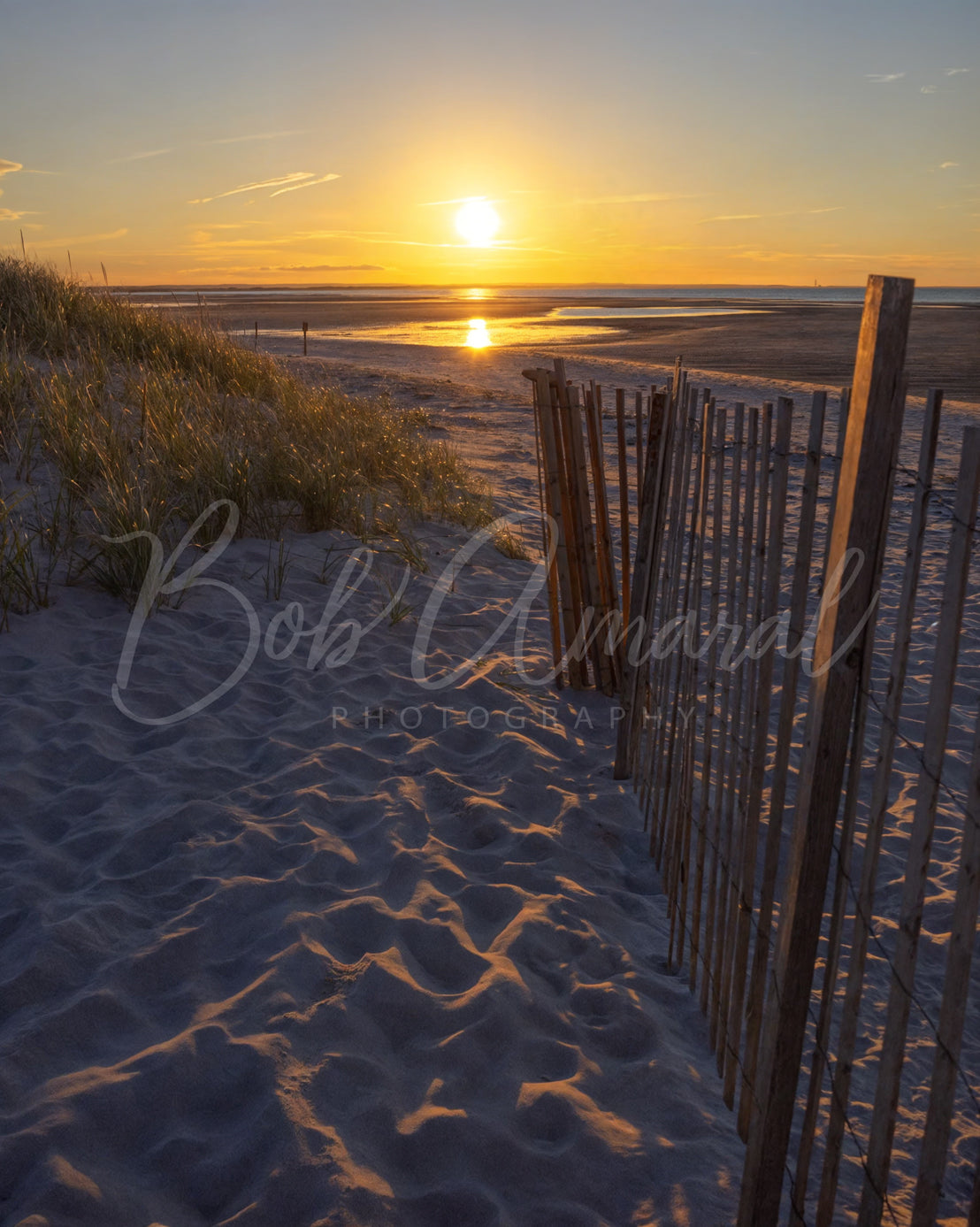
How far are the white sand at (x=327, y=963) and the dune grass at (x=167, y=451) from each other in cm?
87

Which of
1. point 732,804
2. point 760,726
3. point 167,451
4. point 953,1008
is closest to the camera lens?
point 953,1008

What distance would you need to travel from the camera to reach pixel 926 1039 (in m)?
2.42

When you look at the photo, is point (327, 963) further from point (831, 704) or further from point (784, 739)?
point (831, 704)

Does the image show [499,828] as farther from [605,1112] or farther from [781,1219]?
[781,1219]

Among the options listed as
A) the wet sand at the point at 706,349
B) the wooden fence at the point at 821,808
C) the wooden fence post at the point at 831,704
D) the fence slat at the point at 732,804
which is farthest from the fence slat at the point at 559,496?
the wet sand at the point at 706,349

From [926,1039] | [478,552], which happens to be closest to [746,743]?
[926,1039]

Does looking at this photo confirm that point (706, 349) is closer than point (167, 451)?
No

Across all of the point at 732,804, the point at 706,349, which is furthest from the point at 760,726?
the point at 706,349

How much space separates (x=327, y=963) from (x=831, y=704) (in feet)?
5.22

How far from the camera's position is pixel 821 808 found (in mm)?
1513

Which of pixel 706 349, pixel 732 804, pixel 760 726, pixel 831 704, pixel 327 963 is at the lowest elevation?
pixel 327 963

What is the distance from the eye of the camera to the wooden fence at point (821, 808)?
51.5 inches

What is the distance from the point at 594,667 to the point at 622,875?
1405 millimetres

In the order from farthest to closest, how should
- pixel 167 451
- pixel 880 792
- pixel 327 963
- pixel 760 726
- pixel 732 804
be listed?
pixel 167 451 < pixel 327 963 < pixel 732 804 < pixel 760 726 < pixel 880 792
